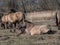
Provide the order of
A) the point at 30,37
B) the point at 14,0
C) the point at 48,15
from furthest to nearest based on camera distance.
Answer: the point at 14,0, the point at 48,15, the point at 30,37

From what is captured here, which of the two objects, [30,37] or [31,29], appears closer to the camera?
[30,37]

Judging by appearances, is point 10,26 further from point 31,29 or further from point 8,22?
point 31,29

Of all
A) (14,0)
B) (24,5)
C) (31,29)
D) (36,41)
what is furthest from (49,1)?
(36,41)

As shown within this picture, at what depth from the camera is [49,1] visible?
24.8 meters

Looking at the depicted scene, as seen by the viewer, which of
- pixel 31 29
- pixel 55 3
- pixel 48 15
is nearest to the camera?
pixel 31 29

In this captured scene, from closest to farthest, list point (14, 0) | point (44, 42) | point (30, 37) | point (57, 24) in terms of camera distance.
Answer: point (44, 42) < point (30, 37) < point (57, 24) < point (14, 0)

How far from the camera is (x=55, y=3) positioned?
24.4m

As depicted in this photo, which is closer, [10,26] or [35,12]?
[10,26]

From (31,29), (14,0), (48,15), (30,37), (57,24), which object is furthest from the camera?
(14,0)

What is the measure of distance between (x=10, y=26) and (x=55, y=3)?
9101mm

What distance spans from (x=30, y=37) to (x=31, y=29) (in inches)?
37.7

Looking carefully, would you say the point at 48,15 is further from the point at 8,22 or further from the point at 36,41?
the point at 36,41

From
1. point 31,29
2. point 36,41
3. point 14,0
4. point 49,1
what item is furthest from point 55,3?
point 36,41

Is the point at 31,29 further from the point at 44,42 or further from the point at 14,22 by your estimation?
the point at 14,22
